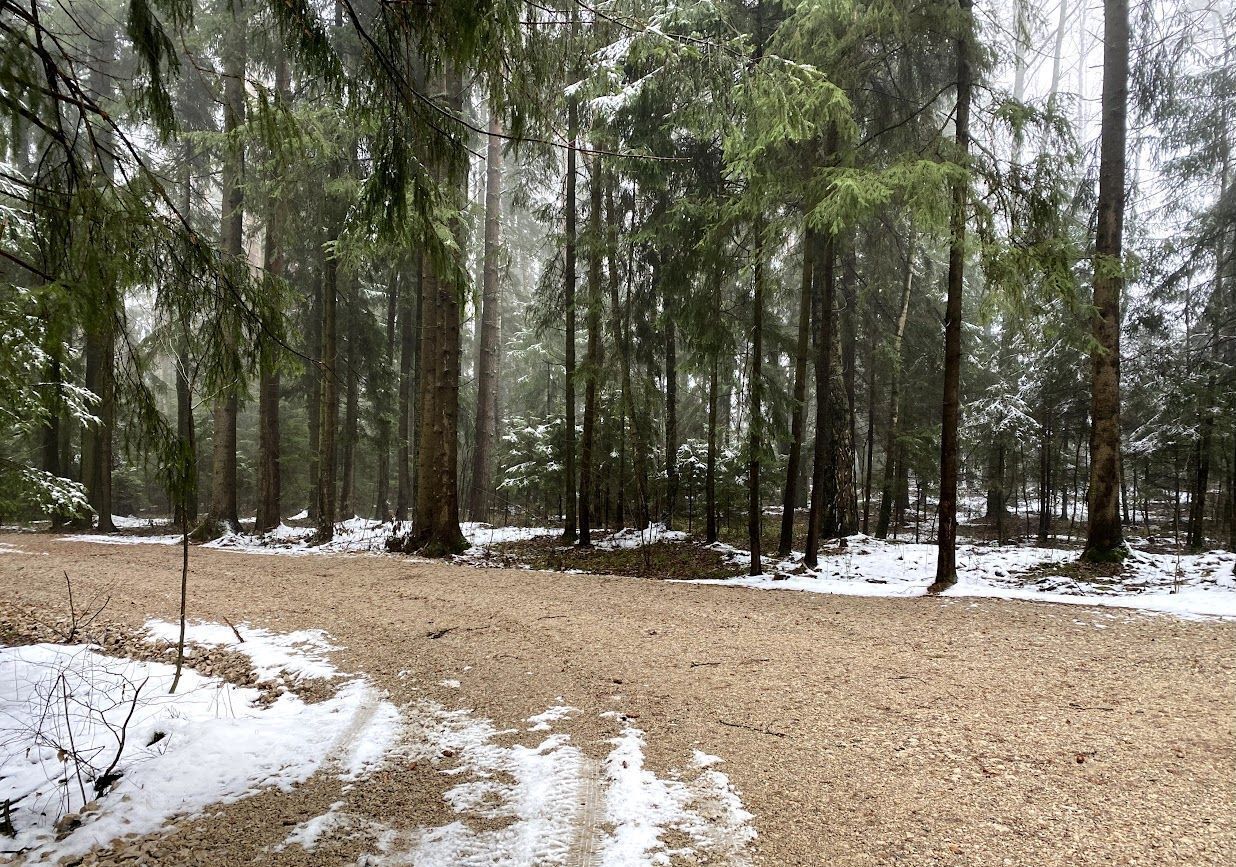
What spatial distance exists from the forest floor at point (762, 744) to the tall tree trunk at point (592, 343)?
17.2 ft

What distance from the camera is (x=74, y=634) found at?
17.2 feet

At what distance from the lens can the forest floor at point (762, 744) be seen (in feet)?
7.39

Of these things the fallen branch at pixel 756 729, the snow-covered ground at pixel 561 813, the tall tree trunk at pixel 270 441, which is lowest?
the snow-covered ground at pixel 561 813

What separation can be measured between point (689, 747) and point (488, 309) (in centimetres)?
1492

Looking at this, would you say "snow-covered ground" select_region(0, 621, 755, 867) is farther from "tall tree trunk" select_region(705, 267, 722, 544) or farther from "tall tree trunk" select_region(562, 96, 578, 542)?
"tall tree trunk" select_region(562, 96, 578, 542)

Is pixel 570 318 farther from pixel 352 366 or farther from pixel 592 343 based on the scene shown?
pixel 352 366

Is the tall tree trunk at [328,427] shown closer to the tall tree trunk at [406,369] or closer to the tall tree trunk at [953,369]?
the tall tree trunk at [406,369]

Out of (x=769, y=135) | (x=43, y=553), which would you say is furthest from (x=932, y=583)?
(x=43, y=553)

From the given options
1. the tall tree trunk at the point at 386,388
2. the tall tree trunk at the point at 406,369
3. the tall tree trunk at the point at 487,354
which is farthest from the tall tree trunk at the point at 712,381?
the tall tree trunk at the point at 386,388

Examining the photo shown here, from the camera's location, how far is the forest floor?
88.7 inches

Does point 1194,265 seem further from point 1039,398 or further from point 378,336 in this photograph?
point 378,336

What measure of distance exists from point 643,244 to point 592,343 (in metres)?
2.34

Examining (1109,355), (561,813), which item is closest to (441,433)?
(561,813)

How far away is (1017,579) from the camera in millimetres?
8188
